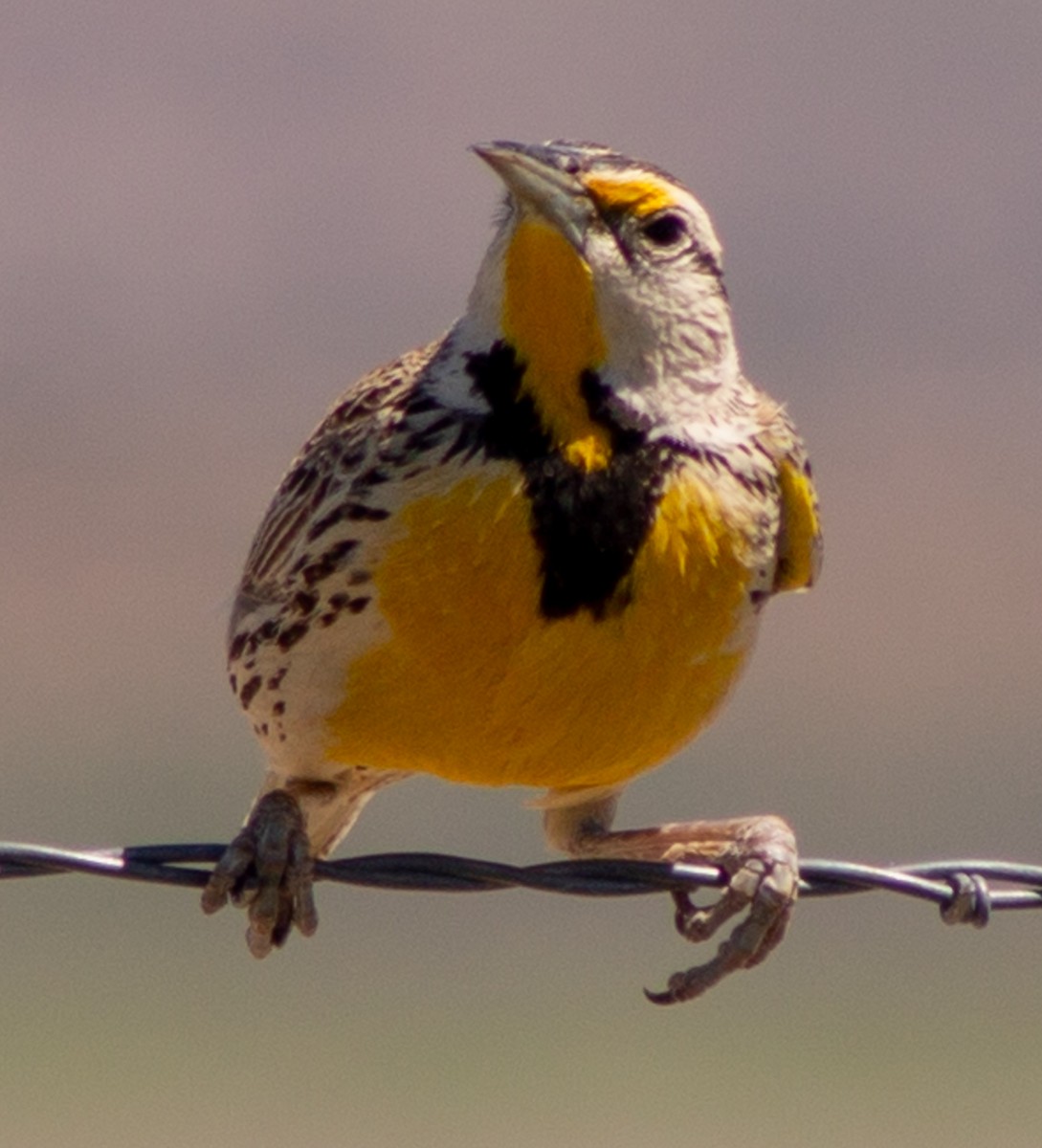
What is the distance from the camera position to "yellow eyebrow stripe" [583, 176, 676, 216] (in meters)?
5.04

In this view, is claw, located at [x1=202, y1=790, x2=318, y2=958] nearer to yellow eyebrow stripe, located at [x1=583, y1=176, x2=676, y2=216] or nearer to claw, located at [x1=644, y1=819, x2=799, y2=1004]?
claw, located at [x1=644, y1=819, x2=799, y2=1004]

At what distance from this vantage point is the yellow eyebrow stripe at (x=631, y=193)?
504cm

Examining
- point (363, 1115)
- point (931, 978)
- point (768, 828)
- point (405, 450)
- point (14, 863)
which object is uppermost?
point (931, 978)

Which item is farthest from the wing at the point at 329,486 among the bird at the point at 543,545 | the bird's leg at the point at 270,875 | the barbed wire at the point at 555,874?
the barbed wire at the point at 555,874

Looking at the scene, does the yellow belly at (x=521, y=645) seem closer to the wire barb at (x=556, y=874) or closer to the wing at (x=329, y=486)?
the wing at (x=329, y=486)

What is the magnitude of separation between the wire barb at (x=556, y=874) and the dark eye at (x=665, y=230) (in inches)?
39.1

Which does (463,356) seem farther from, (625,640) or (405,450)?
(625,640)

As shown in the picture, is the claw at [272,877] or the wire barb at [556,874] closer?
the wire barb at [556,874]

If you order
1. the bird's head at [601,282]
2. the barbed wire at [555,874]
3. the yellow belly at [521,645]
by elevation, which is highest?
the bird's head at [601,282]

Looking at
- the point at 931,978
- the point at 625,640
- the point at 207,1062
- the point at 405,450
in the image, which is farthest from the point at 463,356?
the point at 931,978

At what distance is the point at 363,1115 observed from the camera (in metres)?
11.3

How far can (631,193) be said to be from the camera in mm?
5086

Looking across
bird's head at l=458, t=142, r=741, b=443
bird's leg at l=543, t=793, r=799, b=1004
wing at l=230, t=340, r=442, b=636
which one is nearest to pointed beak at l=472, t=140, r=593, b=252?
bird's head at l=458, t=142, r=741, b=443

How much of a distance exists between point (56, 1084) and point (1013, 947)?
3.72 metres
